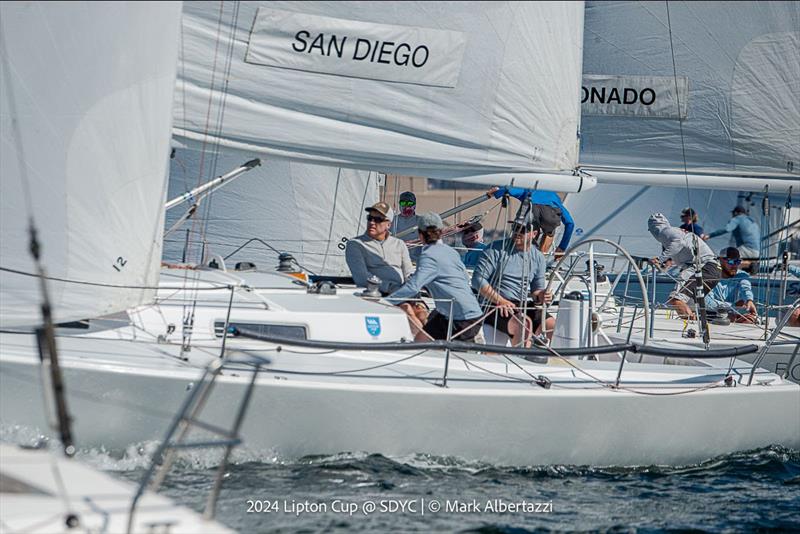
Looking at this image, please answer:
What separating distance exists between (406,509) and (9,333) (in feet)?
9.05

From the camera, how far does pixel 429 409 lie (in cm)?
712

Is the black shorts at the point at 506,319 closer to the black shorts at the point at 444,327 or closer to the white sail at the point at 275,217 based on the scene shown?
the black shorts at the point at 444,327

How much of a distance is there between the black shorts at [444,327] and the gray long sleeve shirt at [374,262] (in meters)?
0.57

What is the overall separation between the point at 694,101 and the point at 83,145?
5.65 m

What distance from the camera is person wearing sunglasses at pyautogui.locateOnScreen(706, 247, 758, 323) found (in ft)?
35.8

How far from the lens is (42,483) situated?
16.0 ft

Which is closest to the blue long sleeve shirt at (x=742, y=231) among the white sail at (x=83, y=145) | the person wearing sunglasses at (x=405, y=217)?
the person wearing sunglasses at (x=405, y=217)

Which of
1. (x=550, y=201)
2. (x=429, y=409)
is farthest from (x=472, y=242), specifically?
(x=429, y=409)

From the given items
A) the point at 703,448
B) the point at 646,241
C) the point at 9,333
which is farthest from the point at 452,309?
the point at 646,241

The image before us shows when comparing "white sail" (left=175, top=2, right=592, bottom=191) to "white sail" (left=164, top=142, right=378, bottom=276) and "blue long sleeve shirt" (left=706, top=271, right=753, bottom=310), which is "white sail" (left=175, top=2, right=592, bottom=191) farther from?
"blue long sleeve shirt" (left=706, top=271, right=753, bottom=310)

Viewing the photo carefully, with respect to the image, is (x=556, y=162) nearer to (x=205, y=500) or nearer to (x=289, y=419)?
(x=289, y=419)

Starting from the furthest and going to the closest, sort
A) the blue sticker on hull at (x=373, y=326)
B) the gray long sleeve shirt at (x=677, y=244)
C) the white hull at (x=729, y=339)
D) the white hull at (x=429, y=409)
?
the gray long sleeve shirt at (x=677, y=244)
the white hull at (x=729, y=339)
the blue sticker on hull at (x=373, y=326)
the white hull at (x=429, y=409)

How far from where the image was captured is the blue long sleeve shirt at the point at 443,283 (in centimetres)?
788

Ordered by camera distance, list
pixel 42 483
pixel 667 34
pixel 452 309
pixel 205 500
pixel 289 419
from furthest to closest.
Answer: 1. pixel 667 34
2. pixel 452 309
3. pixel 289 419
4. pixel 205 500
5. pixel 42 483
